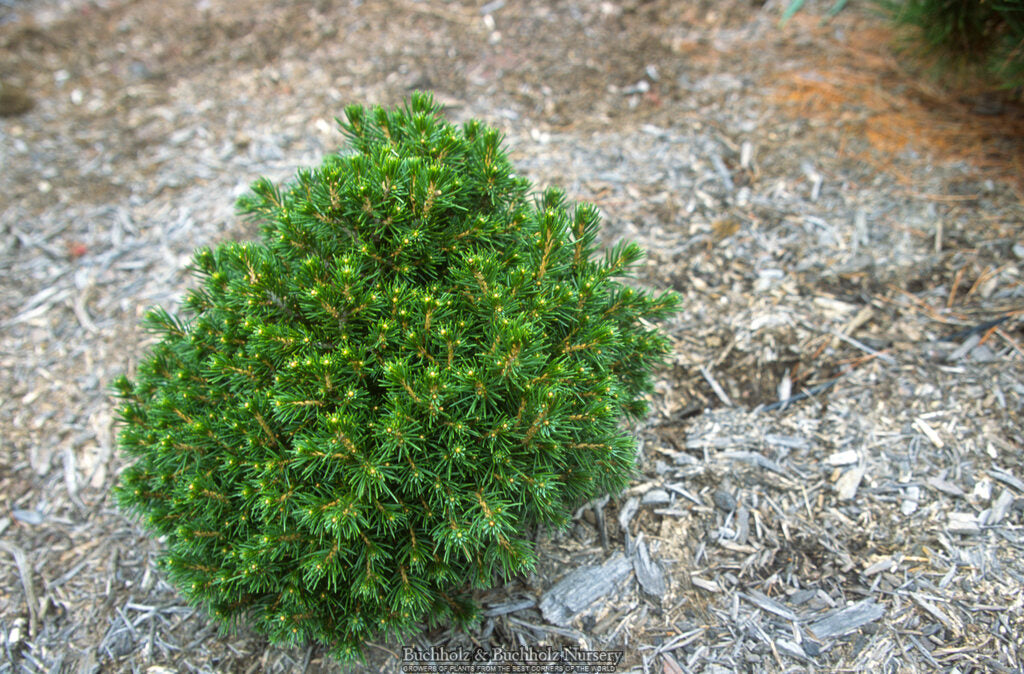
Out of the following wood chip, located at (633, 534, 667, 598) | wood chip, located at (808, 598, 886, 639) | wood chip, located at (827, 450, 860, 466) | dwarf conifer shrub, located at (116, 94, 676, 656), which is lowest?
wood chip, located at (808, 598, 886, 639)

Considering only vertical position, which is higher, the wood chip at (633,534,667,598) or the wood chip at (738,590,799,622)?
the wood chip at (633,534,667,598)

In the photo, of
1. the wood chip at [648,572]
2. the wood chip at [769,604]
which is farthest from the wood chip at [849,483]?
the wood chip at [648,572]

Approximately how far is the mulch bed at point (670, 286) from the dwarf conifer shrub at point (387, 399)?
528mm

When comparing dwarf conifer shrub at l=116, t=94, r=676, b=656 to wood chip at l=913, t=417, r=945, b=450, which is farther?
wood chip at l=913, t=417, r=945, b=450

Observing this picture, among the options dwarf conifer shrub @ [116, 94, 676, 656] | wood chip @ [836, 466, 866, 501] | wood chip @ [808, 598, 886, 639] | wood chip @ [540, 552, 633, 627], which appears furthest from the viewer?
wood chip @ [836, 466, 866, 501]

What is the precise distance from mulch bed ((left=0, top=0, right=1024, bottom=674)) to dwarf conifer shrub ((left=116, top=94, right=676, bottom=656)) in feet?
1.73

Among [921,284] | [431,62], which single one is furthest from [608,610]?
[431,62]

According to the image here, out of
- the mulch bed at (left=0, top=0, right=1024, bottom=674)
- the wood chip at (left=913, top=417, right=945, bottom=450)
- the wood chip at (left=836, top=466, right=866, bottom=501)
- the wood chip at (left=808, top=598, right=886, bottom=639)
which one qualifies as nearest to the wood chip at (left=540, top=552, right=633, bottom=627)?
the mulch bed at (left=0, top=0, right=1024, bottom=674)

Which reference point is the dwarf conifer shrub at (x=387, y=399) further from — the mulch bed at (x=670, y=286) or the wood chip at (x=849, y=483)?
the wood chip at (x=849, y=483)

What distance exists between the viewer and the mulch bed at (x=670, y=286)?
8.39ft

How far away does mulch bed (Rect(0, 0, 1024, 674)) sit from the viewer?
2559 mm

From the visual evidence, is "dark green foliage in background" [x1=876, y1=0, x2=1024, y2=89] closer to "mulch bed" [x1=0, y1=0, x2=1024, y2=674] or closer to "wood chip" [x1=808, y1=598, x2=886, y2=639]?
"mulch bed" [x1=0, y1=0, x2=1024, y2=674]

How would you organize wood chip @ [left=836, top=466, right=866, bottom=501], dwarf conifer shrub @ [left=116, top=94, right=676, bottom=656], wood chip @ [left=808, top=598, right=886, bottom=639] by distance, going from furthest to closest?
wood chip @ [left=836, top=466, right=866, bottom=501]
wood chip @ [left=808, top=598, right=886, bottom=639]
dwarf conifer shrub @ [left=116, top=94, right=676, bottom=656]

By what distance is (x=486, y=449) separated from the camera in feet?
6.62
